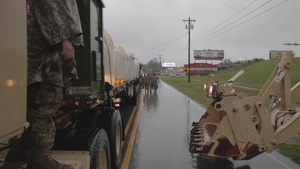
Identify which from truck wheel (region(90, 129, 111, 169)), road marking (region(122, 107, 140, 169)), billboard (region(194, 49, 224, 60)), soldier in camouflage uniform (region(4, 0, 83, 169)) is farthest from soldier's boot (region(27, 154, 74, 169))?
billboard (region(194, 49, 224, 60))

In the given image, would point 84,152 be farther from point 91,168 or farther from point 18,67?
point 18,67

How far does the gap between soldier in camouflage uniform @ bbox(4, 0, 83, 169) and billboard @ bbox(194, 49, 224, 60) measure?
14144cm

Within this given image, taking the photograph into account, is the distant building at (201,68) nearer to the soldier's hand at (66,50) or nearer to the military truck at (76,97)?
the military truck at (76,97)

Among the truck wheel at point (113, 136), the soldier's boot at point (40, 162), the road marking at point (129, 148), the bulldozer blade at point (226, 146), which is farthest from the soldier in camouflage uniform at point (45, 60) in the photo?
the road marking at point (129, 148)

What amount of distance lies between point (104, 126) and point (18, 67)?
3406 mm

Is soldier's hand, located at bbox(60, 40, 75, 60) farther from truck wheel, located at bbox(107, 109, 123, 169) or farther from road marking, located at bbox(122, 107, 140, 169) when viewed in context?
road marking, located at bbox(122, 107, 140, 169)

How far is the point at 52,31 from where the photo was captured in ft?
7.91

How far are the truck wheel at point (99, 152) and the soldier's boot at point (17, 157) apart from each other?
2.86 ft

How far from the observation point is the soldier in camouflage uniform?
240 cm

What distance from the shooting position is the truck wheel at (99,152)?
3.65 m

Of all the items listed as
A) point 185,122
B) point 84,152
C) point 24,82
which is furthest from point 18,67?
point 185,122

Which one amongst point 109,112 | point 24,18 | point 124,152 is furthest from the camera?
point 124,152

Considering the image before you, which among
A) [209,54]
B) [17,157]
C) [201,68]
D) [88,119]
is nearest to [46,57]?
[17,157]

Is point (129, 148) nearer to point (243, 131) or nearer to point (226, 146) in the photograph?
point (226, 146)
